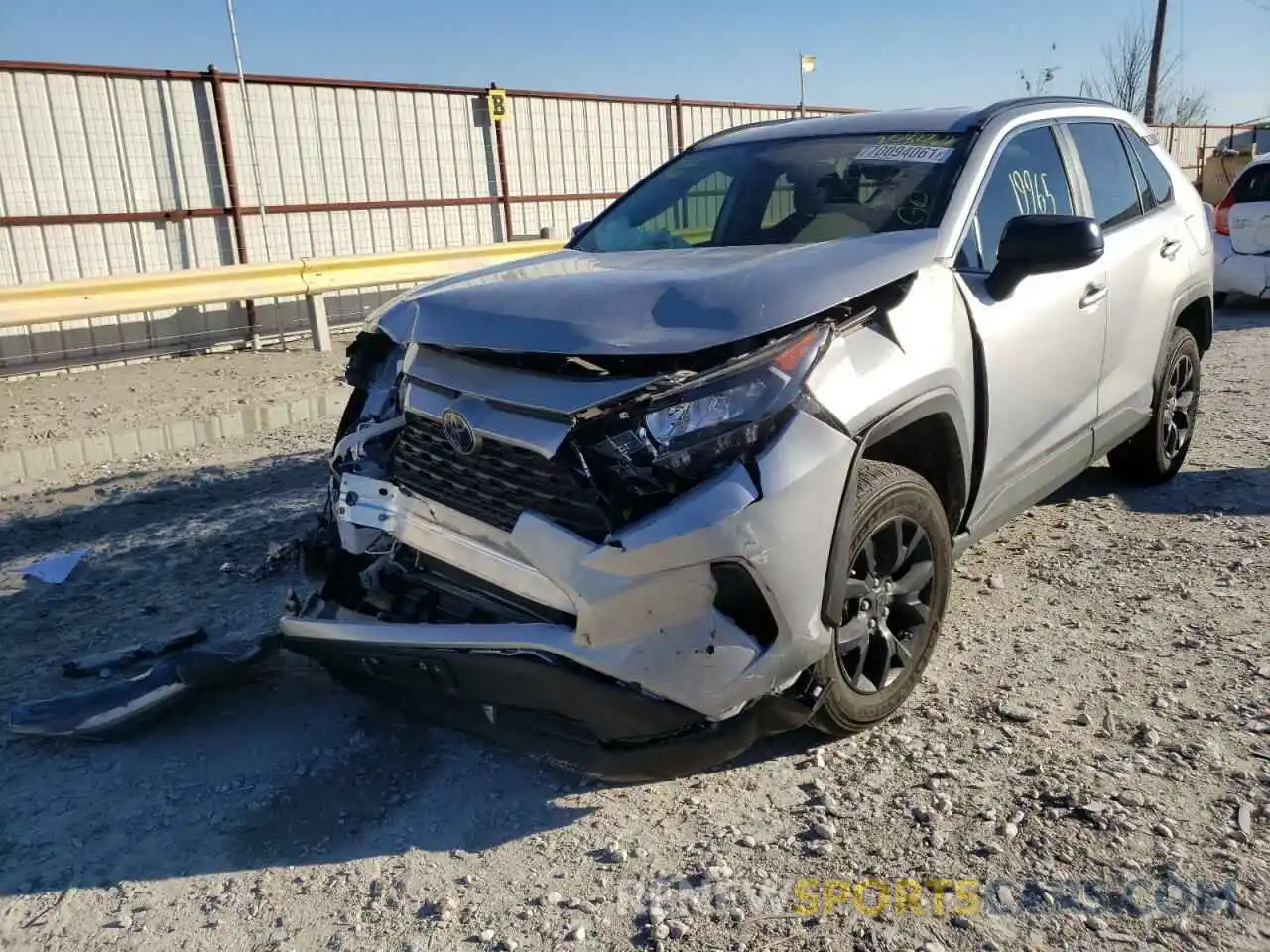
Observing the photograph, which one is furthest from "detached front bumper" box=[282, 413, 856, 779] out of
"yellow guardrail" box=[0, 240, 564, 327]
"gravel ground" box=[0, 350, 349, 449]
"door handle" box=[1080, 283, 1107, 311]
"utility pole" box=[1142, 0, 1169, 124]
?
"utility pole" box=[1142, 0, 1169, 124]

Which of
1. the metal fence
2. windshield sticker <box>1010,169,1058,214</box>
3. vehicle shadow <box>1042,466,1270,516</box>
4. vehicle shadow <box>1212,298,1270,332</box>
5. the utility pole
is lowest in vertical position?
vehicle shadow <box>1042,466,1270,516</box>

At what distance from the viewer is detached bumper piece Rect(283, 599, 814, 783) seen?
8.38 feet

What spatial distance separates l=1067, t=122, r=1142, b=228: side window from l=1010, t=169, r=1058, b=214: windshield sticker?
408mm

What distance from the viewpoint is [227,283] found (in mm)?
10117

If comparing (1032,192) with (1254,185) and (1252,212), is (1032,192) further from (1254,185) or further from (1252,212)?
(1254,185)

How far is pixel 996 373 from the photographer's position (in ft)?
11.2

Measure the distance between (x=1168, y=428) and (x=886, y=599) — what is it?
3049 mm

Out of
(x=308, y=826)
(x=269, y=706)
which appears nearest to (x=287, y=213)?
(x=269, y=706)

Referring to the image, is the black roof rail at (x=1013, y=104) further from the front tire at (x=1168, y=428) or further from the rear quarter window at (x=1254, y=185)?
the rear quarter window at (x=1254, y=185)

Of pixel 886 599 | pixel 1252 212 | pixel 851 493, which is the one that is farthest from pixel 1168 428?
pixel 1252 212

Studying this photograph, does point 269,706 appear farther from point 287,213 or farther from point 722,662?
point 287,213

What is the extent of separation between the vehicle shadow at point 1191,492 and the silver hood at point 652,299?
2.55 m

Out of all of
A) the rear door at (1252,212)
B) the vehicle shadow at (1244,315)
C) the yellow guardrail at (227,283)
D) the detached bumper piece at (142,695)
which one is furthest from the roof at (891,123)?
the rear door at (1252,212)

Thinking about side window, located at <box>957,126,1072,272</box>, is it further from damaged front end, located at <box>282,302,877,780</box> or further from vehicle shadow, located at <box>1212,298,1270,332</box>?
vehicle shadow, located at <box>1212,298,1270,332</box>
